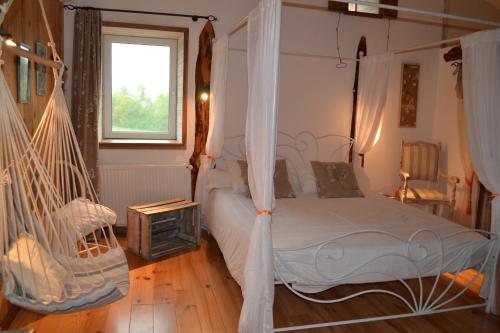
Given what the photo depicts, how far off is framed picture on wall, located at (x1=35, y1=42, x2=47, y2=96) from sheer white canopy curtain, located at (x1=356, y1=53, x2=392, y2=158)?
10.3ft

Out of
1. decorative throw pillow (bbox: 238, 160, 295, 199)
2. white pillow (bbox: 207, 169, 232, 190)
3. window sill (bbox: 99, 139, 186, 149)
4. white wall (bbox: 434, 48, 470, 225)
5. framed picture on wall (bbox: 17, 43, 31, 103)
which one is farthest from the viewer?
white wall (bbox: 434, 48, 470, 225)

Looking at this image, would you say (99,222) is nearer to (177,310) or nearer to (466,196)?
(177,310)

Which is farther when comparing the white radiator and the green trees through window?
the green trees through window

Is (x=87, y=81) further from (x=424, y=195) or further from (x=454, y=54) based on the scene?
(x=454, y=54)

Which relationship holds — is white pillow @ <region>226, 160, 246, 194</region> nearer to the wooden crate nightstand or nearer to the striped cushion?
the wooden crate nightstand

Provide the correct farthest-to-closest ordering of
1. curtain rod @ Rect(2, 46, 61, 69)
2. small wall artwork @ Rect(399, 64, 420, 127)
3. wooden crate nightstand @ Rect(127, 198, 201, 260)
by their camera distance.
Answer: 1. small wall artwork @ Rect(399, 64, 420, 127)
2. wooden crate nightstand @ Rect(127, 198, 201, 260)
3. curtain rod @ Rect(2, 46, 61, 69)

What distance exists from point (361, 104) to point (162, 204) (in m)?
2.39

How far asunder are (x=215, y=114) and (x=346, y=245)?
6.28 feet

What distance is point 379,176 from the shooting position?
520cm

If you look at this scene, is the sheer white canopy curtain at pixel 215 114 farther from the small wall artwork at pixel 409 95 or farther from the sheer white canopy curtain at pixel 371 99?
the small wall artwork at pixel 409 95

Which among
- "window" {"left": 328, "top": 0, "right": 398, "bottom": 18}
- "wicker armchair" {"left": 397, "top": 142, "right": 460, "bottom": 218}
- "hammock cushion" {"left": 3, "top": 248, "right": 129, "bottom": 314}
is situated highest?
"window" {"left": 328, "top": 0, "right": 398, "bottom": 18}

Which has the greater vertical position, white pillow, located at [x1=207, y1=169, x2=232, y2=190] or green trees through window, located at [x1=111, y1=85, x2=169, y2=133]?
green trees through window, located at [x1=111, y1=85, x2=169, y2=133]

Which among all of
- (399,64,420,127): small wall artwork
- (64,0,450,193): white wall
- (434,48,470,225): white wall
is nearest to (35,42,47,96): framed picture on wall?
(64,0,450,193): white wall

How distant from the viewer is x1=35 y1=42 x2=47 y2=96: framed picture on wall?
3.33 m
